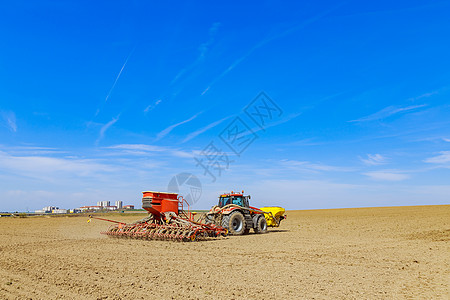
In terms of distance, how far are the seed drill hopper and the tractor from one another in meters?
0.99

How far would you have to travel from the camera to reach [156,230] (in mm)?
17016

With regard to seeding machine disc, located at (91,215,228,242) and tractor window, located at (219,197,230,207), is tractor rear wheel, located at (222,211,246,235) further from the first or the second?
tractor window, located at (219,197,230,207)

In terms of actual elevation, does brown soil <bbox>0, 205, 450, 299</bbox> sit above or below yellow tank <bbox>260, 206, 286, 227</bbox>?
below

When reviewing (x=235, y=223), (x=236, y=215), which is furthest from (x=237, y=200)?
(x=235, y=223)

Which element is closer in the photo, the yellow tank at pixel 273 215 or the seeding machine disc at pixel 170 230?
the seeding machine disc at pixel 170 230

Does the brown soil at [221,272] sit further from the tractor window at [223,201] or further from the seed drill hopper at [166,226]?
the tractor window at [223,201]

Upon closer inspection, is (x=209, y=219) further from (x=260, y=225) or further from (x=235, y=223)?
(x=260, y=225)

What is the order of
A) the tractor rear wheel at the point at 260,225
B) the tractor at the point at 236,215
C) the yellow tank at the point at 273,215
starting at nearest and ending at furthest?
the tractor at the point at 236,215 → the tractor rear wheel at the point at 260,225 → the yellow tank at the point at 273,215

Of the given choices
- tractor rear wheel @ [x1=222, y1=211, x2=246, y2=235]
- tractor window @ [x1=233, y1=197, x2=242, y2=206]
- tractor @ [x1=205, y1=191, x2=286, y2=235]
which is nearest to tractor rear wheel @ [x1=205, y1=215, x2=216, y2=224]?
tractor @ [x1=205, y1=191, x2=286, y2=235]

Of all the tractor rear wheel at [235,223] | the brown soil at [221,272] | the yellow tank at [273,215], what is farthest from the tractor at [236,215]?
the brown soil at [221,272]

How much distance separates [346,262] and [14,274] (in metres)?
9.57

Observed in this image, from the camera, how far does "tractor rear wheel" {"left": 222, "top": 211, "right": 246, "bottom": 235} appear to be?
19.1 m

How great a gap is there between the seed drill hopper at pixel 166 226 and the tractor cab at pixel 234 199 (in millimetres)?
2412

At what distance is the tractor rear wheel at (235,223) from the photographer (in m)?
19.1
